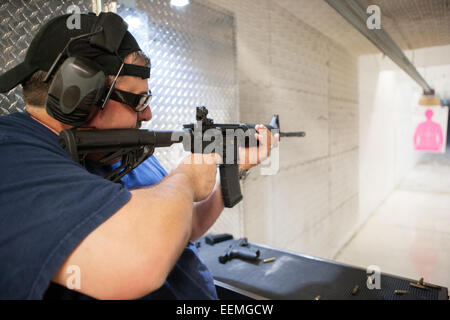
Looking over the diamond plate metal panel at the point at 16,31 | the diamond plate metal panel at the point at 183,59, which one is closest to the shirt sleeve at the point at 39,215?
the diamond plate metal panel at the point at 16,31

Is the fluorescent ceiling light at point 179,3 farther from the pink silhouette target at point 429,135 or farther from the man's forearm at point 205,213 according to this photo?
the pink silhouette target at point 429,135

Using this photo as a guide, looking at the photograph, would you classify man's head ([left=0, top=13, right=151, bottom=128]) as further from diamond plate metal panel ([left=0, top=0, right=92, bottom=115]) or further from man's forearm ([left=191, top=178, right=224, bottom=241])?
man's forearm ([left=191, top=178, right=224, bottom=241])

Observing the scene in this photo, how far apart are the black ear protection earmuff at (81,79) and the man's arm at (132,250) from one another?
26cm

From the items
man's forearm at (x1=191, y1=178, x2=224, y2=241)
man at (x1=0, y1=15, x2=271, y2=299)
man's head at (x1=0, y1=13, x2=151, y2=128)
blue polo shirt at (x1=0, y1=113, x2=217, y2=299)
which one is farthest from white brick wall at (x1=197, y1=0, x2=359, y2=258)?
blue polo shirt at (x1=0, y1=113, x2=217, y2=299)

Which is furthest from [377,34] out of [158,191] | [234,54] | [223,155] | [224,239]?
[158,191]

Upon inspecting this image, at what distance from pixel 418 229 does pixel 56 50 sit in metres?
1.95

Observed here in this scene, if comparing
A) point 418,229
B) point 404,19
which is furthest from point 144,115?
point 418,229

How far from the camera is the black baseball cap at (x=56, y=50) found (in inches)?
26.0

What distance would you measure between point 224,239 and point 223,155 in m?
0.70

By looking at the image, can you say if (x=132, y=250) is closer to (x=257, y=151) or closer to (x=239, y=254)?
(x=257, y=151)

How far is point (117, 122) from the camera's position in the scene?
0.80m

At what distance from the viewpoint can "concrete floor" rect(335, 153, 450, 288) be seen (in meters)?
1.52

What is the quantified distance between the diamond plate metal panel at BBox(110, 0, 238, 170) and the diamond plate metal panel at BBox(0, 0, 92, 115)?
1.09 feet

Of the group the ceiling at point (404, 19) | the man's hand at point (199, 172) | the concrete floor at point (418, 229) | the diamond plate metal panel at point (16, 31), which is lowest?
the concrete floor at point (418, 229)
